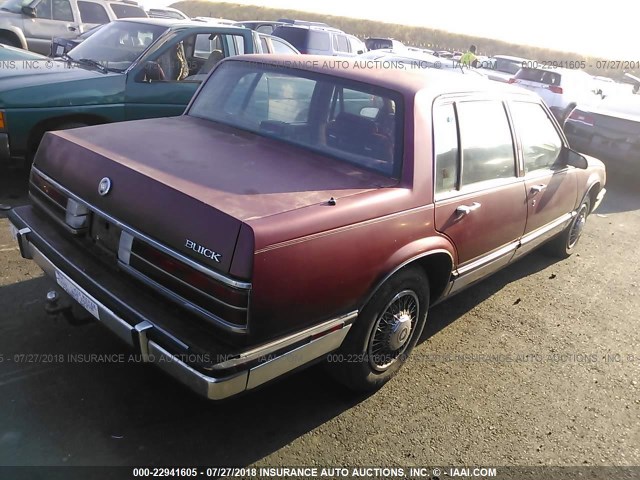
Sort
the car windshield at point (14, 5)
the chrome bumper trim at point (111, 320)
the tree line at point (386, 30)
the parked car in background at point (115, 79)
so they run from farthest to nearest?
the tree line at point (386, 30)
the car windshield at point (14, 5)
the parked car in background at point (115, 79)
the chrome bumper trim at point (111, 320)

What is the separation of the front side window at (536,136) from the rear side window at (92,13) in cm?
1107

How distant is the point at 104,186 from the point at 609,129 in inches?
347

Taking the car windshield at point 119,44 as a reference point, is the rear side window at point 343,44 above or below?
above

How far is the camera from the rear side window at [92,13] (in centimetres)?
1197

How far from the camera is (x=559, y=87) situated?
12312 millimetres

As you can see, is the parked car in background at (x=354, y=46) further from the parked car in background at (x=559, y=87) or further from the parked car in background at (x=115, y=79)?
the parked car in background at (x=115, y=79)

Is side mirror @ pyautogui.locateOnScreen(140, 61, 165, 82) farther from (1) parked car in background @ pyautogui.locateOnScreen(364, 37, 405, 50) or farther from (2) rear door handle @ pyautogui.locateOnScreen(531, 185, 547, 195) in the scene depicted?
(1) parked car in background @ pyautogui.locateOnScreen(364, 37, 405, 50)

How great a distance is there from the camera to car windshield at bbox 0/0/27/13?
38.0 feet

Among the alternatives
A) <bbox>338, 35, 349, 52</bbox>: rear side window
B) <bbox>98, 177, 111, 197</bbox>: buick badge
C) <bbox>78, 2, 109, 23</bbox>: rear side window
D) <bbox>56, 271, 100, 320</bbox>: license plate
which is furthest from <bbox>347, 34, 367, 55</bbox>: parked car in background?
<bbox>56, 271, 100, 320</bbox>: license plate

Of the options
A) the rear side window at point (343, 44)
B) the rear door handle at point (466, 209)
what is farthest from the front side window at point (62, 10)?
the rear door handle at point (466, 209)

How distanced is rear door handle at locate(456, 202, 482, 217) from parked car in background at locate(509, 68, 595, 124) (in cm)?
975

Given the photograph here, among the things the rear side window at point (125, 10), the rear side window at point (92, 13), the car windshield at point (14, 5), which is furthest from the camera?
the rear side window at point (125, 10)

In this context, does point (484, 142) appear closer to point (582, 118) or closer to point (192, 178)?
point (192, 178)

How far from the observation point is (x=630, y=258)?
5836 mm
